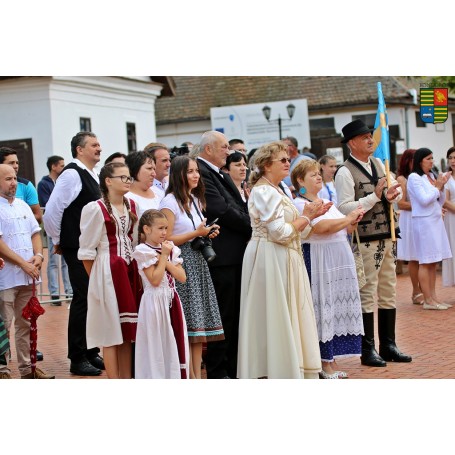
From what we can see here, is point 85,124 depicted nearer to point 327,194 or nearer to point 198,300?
point 327,194

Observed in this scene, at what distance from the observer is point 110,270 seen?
25.0 feet

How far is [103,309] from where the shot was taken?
7.63 meters

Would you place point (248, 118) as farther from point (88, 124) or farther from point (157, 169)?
point (157, 169)

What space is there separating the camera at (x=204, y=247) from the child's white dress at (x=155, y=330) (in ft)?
0.92

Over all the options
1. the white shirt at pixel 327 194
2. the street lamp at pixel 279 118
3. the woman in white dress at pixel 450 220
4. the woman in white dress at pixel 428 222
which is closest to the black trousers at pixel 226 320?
the white shirt at pixel 327 194

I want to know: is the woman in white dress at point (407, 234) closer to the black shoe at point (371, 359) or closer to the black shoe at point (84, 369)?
the black shoe at point (371, 359)

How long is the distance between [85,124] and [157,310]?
22.0 metres

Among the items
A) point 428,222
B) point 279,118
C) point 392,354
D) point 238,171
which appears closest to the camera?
point 238,171

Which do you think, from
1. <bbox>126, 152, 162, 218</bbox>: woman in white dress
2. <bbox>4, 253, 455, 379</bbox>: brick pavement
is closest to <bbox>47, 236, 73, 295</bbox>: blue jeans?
<bbox>4, 253, 455, 379</bbox>: brick pavement

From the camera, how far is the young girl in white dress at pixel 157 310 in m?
7.29

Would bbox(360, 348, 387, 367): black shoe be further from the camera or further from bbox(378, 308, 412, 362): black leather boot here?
the camera

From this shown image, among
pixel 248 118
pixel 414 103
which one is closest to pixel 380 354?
pixel 248 118

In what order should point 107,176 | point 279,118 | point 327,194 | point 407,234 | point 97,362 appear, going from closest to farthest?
1. point 107,176
2. point 97,362
3. point 327,194
4. point 407,234
5. point 279,118

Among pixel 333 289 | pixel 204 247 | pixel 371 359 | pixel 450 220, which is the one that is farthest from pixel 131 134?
pixel 204 247
